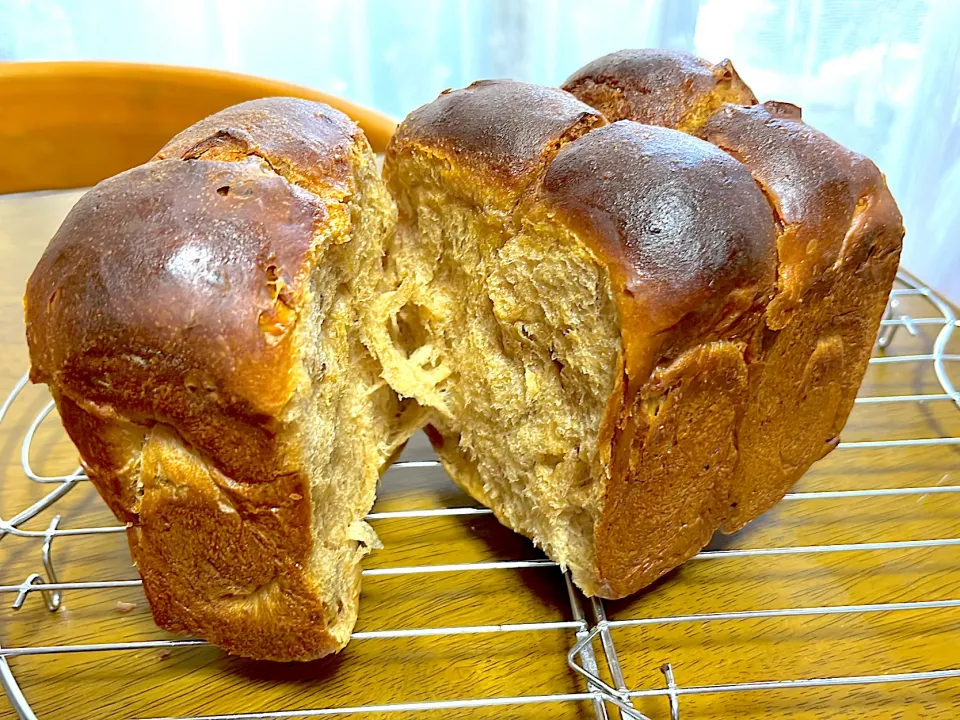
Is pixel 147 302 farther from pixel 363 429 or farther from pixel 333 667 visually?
pixel 333 667

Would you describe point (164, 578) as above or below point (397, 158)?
below

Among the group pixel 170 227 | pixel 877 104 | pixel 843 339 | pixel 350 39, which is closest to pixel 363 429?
pixel 170 227

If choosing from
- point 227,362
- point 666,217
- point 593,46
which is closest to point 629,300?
point 666,217

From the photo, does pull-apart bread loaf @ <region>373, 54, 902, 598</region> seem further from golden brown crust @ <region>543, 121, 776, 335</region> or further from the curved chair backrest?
the curved chair backrest

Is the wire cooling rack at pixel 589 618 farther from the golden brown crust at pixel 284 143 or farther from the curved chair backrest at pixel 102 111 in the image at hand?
the curved chair backrest at pixel 102 111

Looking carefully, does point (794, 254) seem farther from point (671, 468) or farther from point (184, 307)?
point (184, 307)

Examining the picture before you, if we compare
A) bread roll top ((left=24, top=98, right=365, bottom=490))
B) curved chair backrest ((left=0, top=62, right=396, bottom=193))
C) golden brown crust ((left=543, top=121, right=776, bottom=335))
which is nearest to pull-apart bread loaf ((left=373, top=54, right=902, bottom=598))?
golden brown crust ((left=543, top=121, right=776, bottom=335))

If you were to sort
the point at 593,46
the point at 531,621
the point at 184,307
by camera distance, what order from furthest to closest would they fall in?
1. the point at 593,46
2. the point at 531,621
3. the point at 184,307
